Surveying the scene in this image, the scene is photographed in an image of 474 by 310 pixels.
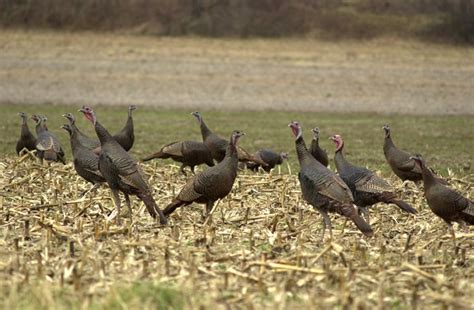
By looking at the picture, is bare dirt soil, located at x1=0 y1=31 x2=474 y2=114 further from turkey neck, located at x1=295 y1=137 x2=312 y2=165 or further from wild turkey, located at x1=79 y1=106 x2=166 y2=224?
turkey neck, located at x1=295 y1=137 x2=312 y2=165

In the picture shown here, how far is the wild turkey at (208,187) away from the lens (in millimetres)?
10625

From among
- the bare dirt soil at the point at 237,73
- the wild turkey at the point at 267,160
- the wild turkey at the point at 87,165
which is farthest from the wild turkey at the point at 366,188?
the bare dirt soil at the point at 237,73

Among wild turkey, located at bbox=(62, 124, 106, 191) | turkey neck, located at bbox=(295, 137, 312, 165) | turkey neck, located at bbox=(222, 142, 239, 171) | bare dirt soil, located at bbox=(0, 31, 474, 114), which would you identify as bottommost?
bare dirt soil, located at bbox=(0, 31, 474, 114)

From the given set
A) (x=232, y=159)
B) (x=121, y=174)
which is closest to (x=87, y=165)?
(x=121, y=174)

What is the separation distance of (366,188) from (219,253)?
2.57 m

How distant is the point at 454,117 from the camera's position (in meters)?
27.5

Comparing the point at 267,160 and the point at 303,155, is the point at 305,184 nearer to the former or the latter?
the point at 303,155

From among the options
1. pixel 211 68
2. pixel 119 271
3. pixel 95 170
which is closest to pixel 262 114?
pixel 211 68

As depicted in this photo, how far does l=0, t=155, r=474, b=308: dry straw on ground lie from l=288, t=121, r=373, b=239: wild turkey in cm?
25

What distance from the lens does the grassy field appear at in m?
7.43

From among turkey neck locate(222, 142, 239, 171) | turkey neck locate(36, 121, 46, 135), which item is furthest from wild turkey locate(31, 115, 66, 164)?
turkey neck locate(222, 142, 239, 171)

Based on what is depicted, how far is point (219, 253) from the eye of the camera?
8.80 meters

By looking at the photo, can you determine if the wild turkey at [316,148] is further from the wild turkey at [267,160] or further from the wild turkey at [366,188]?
the wild turkey at [267,160]

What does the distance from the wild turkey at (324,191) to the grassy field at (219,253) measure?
251 millimetres
